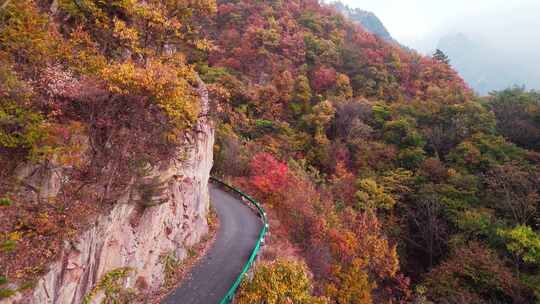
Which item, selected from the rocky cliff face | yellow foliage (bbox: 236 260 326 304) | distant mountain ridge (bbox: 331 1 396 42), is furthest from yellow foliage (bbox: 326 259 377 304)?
distant mountain ridge (bbox: 331 1 396 42)

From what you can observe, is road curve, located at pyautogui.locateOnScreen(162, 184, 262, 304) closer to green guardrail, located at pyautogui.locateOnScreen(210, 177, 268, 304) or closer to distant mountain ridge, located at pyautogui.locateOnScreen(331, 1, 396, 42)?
Answer: green guardrail, located at pyautogui.locateOnScreen(210, 177, 268, 304)

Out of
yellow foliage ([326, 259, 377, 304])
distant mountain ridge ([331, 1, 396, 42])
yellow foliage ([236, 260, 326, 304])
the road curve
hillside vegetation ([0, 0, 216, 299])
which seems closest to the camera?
hillside vegetation ([0, 0, 216, 299])

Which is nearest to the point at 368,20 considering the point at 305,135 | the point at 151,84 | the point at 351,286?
the point at 305,135

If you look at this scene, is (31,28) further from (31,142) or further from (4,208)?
(4,208)

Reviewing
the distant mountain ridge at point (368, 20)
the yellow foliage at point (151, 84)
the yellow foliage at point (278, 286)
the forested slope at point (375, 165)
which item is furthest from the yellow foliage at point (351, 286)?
the distant mountain ridge at point (368, 20)

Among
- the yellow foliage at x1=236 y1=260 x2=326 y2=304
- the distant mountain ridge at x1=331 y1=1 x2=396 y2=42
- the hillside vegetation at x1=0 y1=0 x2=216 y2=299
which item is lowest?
the yellow foliage at x1=236 y1=260 x2=326 y2=304

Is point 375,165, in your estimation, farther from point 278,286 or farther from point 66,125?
point 66,125

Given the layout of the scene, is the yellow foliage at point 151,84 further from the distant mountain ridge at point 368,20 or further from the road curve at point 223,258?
the distant mountain ridge at point 368,20
